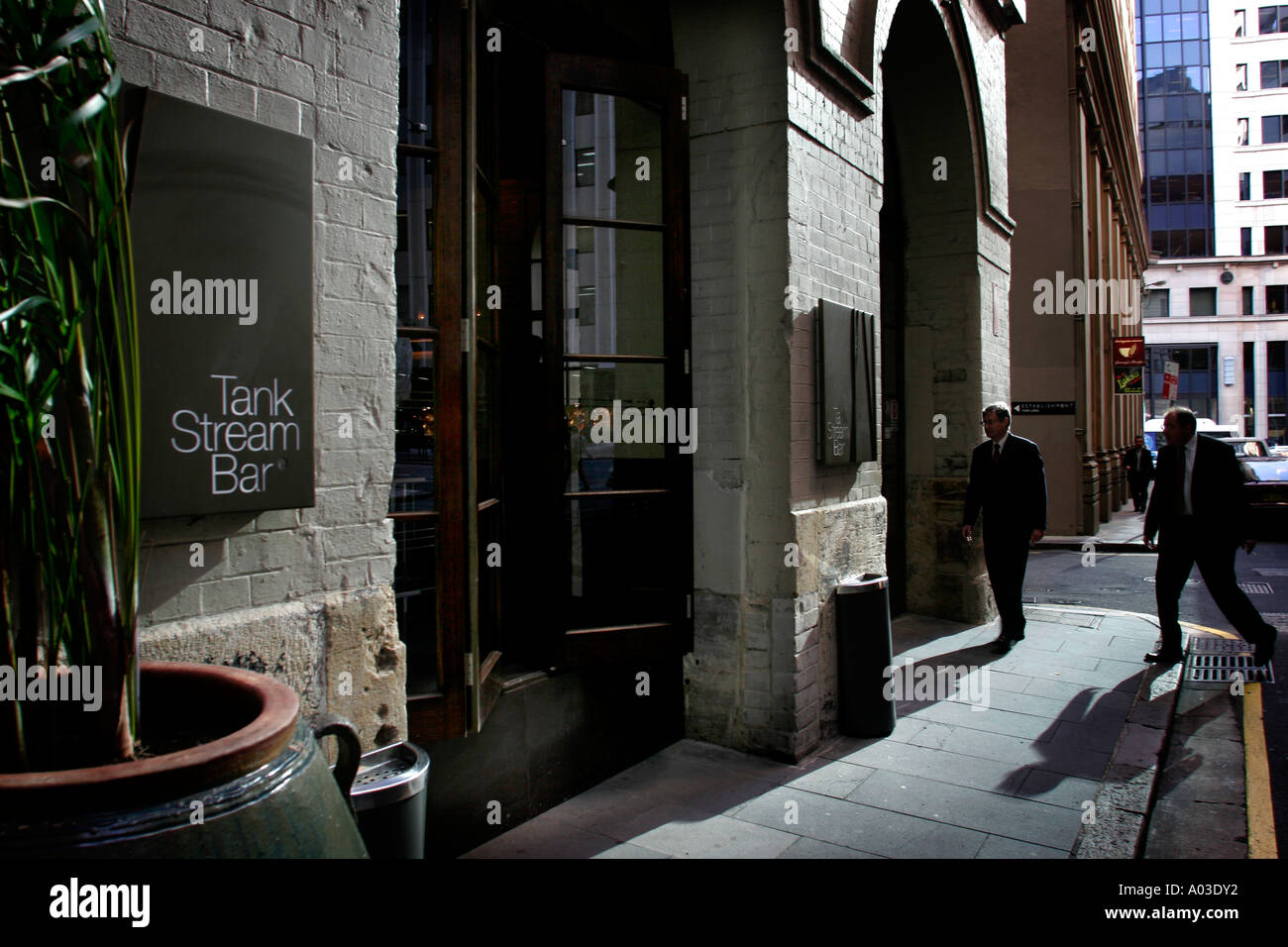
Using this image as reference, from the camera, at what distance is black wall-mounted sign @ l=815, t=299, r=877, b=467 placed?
544 centimetres

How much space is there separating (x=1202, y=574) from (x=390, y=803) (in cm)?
613

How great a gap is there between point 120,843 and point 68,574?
0.54 m

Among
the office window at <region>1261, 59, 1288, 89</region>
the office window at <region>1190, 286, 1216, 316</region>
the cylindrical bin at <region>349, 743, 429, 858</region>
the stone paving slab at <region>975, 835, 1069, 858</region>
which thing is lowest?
the stone paving slab at <region>975, 835, 1069, 858</region>

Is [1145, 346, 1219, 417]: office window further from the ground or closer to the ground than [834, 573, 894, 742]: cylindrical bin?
further from the ground

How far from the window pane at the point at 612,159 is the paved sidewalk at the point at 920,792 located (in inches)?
124

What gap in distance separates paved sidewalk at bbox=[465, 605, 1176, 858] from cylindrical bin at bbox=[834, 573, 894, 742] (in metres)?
0.13

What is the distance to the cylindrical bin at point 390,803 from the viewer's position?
2.84m

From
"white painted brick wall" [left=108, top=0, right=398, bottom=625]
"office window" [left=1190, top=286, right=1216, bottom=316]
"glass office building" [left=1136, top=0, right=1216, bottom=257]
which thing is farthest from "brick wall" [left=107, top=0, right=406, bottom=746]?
"glass office building" [left=1136, top=0, right=1216, bottom=257]

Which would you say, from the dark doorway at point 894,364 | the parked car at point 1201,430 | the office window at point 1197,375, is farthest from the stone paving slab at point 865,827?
the office window at point 1197,375

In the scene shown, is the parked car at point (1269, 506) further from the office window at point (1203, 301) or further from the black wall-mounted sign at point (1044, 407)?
the office window at point (1203, 301)

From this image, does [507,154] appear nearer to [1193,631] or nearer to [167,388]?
[167,388]

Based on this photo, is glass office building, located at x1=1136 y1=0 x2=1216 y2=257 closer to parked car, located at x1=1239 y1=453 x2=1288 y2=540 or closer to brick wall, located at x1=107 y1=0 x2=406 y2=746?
parked car, located at x1=1239 y1=453 x2=1288 y2=540

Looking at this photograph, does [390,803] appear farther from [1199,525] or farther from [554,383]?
[1199,525]
